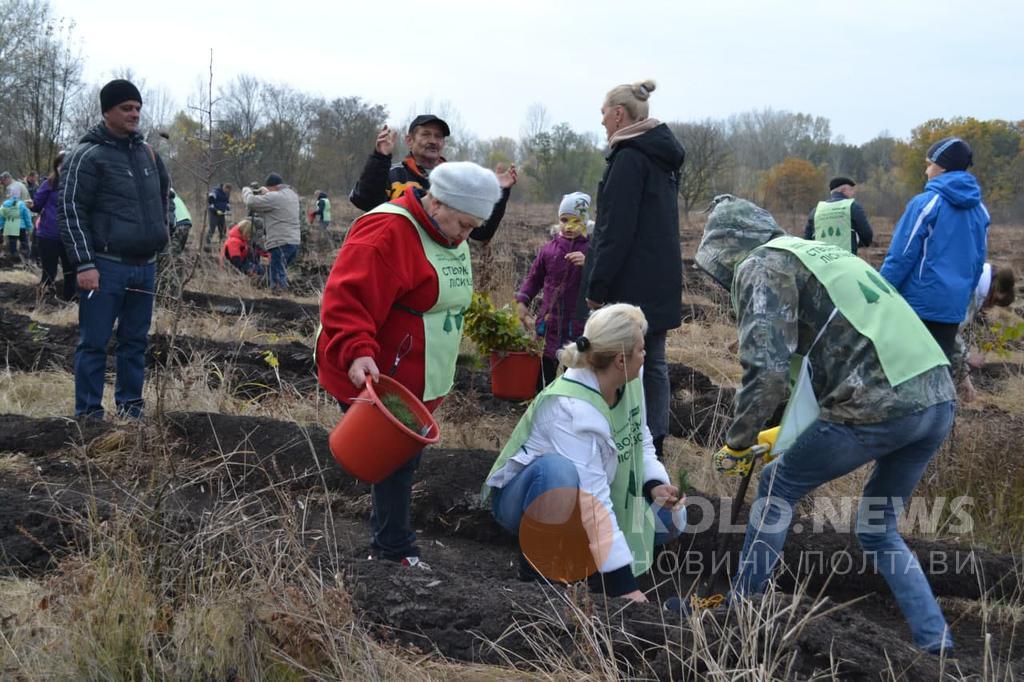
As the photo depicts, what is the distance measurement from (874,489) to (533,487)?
1.14 meters

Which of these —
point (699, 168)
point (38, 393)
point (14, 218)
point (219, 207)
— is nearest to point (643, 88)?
point (38, 393)

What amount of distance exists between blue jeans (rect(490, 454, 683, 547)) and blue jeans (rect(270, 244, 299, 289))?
883cm

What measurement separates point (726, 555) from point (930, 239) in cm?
220

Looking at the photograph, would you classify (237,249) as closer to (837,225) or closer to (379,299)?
(837,225)

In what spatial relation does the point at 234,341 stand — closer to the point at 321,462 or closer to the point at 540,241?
the point at 321,462

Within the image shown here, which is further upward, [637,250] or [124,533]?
[637,250]

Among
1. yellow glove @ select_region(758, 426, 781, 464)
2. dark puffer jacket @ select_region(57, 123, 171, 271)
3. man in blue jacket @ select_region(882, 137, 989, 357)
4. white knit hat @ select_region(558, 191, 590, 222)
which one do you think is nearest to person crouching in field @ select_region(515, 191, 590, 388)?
white knit hat @ select_region(558, 191, 590, 222)

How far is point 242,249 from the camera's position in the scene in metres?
12.4

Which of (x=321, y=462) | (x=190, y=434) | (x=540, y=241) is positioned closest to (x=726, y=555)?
(x=321, y=462)

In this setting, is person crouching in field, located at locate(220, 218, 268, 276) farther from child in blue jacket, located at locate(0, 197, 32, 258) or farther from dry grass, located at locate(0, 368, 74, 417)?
dry grass, located at locate(0, 368, 74, 417)

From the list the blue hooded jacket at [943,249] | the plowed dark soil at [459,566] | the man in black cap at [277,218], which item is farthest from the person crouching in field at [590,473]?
the man in black cap at [277,218]

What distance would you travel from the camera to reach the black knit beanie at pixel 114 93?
188 inches

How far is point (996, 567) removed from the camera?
3.90 metres

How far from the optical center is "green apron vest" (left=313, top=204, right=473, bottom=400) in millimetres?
3197
